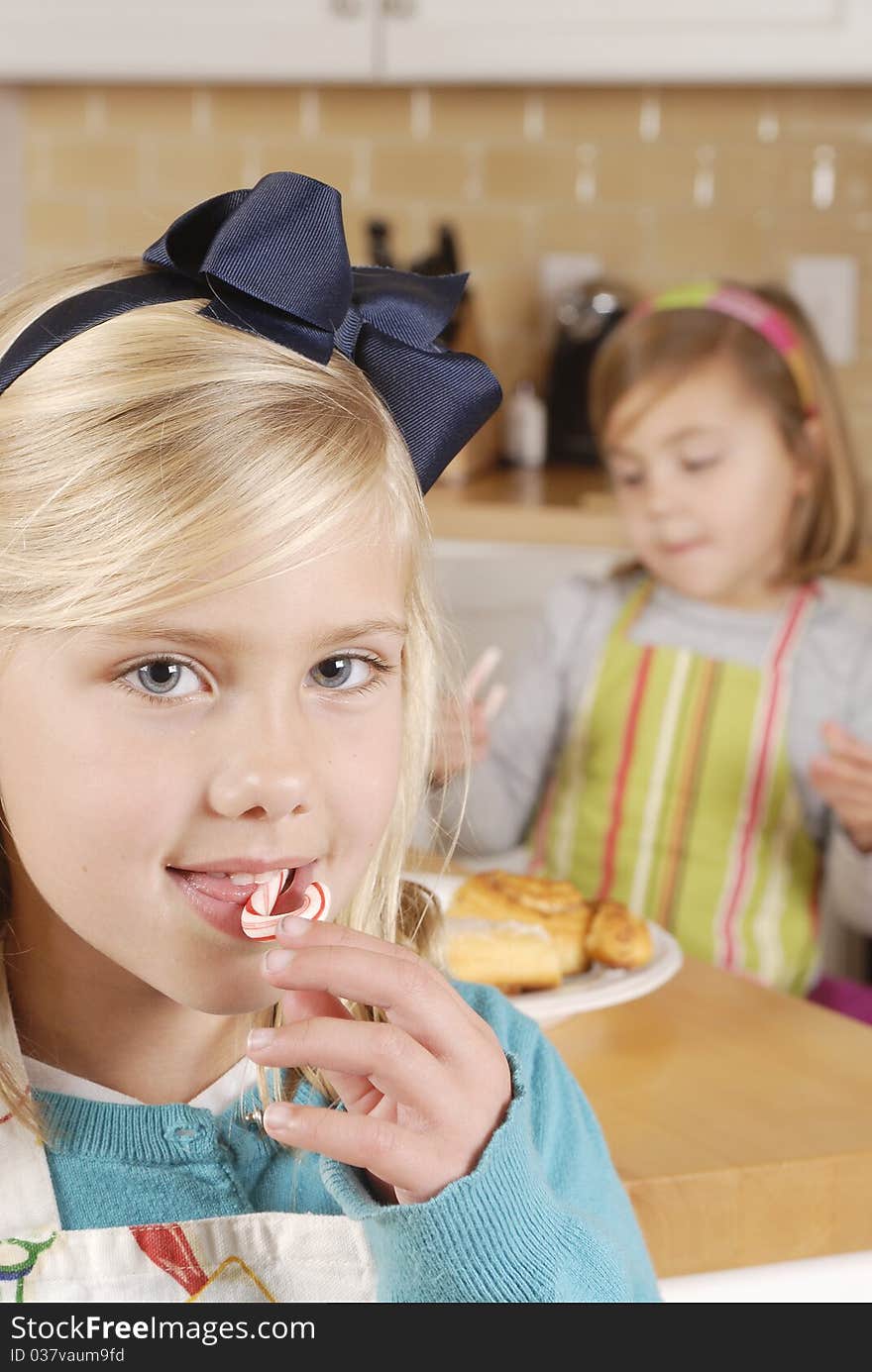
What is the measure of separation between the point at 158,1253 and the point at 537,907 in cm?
43

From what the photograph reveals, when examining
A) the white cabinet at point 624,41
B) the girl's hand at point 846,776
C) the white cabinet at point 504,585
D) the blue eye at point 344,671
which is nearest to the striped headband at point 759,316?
the girl's hand at point 846,776

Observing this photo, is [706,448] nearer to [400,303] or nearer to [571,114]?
[400,303]

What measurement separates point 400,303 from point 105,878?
310mm

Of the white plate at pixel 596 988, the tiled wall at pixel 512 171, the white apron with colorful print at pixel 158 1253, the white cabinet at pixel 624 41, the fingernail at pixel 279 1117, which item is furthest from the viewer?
the tiled wall at pixel 512 171

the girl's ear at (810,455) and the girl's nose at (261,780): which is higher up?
the girl's nose at (261,780)

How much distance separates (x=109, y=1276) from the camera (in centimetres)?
77

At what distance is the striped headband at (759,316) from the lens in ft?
5.99

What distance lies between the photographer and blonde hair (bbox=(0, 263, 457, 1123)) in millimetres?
670

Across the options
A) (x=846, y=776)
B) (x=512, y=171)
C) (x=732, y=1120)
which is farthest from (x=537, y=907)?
(x=512, y=171)

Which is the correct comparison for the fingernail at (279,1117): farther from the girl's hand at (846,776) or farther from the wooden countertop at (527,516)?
the wooden countertop at (527,516)

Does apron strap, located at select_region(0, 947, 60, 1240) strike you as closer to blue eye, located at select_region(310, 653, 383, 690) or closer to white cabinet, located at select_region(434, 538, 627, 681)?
blue eye, located at select_region(310, 653, 383, 690)

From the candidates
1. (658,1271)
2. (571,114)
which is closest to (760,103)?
(571,114)

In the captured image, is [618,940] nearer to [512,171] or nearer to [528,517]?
[528,517]

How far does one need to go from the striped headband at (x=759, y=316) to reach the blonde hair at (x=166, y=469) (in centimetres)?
117
